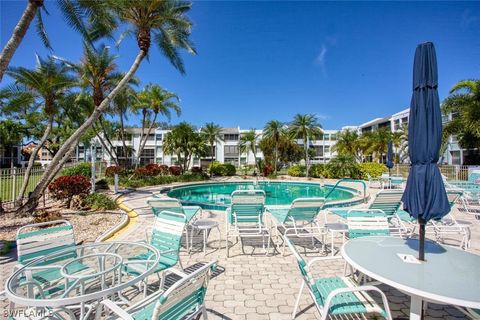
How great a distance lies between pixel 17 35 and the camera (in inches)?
244

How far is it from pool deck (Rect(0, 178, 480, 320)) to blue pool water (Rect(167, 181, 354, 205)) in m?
9.72

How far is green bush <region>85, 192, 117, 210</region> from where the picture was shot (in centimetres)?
923

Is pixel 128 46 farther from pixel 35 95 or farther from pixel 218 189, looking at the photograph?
pixel 218 189

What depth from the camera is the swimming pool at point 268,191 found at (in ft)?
50.5

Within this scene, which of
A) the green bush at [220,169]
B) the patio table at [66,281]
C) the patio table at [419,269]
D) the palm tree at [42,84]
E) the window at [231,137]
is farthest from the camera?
the window at [231,137]

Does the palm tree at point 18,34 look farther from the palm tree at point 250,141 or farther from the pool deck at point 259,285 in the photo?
the palm tree at point 250,141

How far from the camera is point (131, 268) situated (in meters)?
3.18

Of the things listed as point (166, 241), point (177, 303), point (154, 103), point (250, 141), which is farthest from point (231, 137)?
point (177, 303)

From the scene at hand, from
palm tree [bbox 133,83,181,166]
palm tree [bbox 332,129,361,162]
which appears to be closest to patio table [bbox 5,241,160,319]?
palm tree [bbox 133,83,181,166]

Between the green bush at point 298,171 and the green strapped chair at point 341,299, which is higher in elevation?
the green bush at point 298,171

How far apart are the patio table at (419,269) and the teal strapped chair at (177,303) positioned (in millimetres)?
1567

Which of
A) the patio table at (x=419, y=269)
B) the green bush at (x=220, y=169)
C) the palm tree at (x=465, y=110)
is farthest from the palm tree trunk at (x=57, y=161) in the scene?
the palm tree at (x=465, y=110)

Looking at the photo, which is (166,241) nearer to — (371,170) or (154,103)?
(154,103)

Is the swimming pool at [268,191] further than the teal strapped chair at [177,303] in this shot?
Yes
